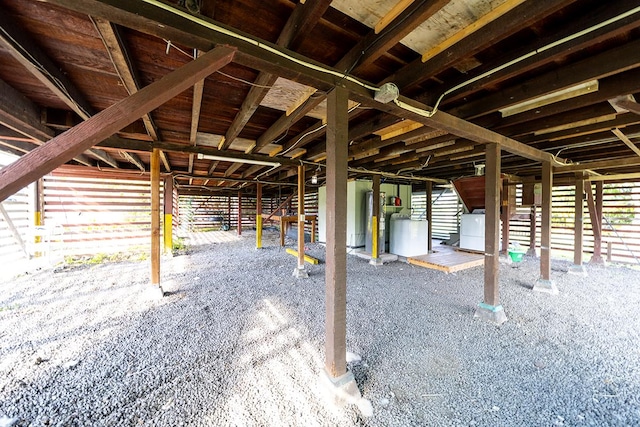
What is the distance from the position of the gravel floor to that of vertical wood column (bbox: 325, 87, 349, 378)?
11.7 inches

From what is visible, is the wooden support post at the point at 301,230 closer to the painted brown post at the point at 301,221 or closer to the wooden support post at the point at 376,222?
the painted brown post at the point at 301,221

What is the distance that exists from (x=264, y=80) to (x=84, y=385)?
2297 mm

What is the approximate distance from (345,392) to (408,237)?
428 centimetres

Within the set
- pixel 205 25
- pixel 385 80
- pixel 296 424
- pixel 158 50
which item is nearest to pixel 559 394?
pixel 296 424

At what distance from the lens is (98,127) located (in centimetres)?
93

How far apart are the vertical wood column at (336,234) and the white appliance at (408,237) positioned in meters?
4.19

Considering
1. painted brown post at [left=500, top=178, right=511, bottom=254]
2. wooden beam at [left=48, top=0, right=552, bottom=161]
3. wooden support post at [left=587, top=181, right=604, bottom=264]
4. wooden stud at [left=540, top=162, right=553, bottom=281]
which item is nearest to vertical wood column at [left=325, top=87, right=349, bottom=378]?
wooden beam at [left=48, top=0, right=552, bottom=161]

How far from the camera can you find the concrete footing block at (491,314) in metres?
2.39

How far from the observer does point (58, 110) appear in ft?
7.75

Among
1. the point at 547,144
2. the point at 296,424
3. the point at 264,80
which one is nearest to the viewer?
the point at 296,424

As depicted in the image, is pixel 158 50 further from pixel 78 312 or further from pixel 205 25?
pixel 78 312

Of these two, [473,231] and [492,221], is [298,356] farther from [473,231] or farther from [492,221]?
[473,231]

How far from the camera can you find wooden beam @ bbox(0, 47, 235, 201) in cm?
83

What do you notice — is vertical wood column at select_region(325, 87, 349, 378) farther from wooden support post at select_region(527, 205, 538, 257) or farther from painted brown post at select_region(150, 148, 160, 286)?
wooden support post at select_region(527, 205, 538, 257)
